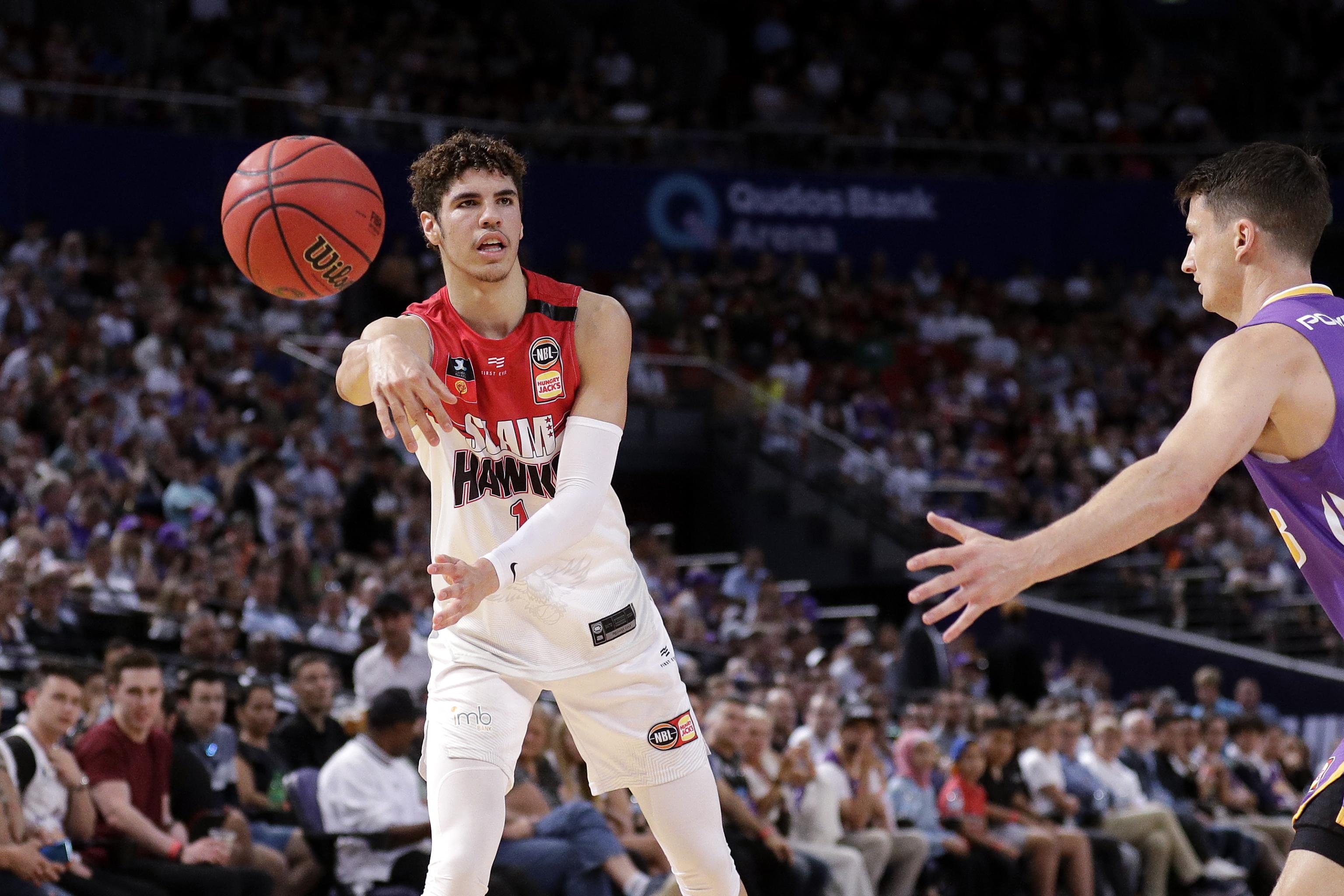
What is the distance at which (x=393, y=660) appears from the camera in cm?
1003

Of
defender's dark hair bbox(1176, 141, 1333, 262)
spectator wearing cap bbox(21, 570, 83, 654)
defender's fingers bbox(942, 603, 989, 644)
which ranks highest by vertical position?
defender's dark hair bbox(1176, 141, 1333, 262)

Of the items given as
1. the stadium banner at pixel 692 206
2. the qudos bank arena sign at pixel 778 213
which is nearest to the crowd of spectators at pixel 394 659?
the stadium banner at pixel 692 206

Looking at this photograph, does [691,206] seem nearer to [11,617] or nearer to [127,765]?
[11,617]

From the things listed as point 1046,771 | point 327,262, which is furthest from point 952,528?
point 1046,771

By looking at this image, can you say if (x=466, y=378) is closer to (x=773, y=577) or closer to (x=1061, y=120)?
(x=773, y=577)

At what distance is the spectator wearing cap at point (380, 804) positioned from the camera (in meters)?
8.23

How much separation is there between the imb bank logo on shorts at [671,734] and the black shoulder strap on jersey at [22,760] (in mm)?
3801

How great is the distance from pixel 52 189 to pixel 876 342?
10.8m

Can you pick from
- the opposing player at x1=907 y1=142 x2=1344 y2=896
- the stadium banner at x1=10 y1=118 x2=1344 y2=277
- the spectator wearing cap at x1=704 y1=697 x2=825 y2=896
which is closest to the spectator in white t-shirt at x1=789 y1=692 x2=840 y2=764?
the spectator wearing cap at x1=704 y1=697 x2=825 y2=896

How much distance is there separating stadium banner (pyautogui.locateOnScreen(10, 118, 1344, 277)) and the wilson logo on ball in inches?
572

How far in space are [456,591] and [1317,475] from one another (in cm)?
207

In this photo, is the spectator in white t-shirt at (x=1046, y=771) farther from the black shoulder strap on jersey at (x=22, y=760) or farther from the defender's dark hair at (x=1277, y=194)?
the defender's dark hair at (x=1277, y=194)

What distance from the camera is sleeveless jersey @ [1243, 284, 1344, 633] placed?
3.54 m

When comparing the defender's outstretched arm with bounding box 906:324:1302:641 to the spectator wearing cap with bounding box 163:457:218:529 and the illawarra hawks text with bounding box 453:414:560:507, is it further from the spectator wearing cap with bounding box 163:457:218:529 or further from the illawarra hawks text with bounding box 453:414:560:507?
the spectator wearing cap with bounding box 163:457:218:529
